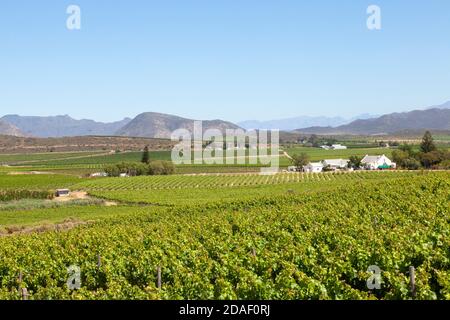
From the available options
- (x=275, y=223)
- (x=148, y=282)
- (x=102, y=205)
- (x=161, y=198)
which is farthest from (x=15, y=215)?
(x=148, y=282)

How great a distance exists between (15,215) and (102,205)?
9895 millimetres

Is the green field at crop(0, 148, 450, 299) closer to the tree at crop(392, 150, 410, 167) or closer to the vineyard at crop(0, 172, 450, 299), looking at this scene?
the vineyard at crop(0, 172, 450, 299)

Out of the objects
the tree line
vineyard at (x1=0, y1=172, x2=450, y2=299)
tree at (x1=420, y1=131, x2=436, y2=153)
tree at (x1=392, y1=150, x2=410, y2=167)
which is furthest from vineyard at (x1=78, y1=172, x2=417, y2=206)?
tree at (x1=420, y1=131, x2=436, y2=153)

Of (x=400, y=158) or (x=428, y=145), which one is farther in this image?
(x=428, y=145)

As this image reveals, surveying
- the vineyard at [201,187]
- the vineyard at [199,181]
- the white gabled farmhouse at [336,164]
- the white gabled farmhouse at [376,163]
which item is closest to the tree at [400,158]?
the white gabled farmhouse at [376,163]

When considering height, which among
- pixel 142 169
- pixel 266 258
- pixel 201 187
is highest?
pixel 266 258

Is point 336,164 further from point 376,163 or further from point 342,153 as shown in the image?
point 342,153

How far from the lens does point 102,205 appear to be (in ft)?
182

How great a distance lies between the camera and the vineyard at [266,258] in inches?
429

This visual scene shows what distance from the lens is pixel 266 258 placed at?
14.0 m

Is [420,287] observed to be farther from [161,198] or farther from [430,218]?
[161,198]

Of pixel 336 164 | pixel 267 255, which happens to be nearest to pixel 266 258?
pixel 267 255

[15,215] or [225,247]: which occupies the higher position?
[225,247]

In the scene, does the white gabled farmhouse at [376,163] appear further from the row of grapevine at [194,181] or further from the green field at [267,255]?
the green field at [267,255]
